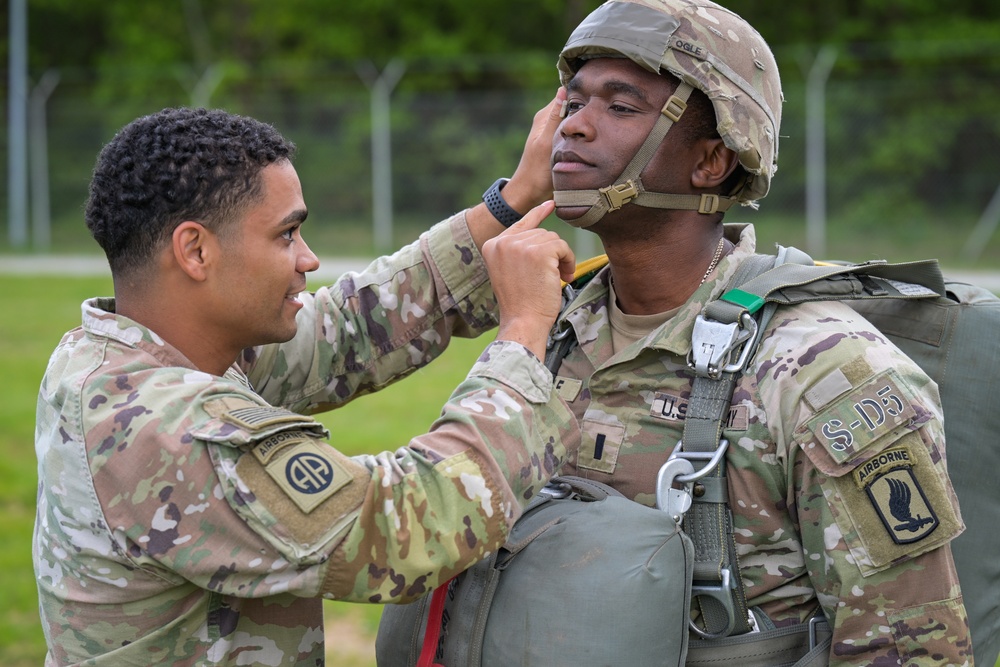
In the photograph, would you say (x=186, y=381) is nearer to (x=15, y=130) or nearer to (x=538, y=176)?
(x=538, y=176)

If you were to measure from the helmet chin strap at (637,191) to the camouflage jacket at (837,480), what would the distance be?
375 mm

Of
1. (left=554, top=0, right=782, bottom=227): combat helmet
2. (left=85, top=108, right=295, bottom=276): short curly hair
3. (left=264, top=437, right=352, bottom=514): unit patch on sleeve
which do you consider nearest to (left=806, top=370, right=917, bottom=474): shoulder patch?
(left=554, top=0, right=782, bottom=227): combat helmet

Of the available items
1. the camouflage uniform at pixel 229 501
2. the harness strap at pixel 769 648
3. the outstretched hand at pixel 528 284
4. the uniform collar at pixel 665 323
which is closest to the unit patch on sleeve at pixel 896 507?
the harness strap at pixel 769 648

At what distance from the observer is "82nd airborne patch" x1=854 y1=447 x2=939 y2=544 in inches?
105

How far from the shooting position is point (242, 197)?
2840 millimetres

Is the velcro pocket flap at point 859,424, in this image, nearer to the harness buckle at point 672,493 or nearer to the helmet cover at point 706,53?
the harness buckle at point 672,493

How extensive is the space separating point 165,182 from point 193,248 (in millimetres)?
171

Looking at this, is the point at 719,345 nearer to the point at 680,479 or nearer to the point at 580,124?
the point at 680,479

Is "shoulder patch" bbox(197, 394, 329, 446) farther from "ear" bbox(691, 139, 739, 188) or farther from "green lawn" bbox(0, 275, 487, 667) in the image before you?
"green lawn" bbox(0, 275, 487, 667)

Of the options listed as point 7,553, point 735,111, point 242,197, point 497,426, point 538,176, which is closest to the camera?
point 497,426

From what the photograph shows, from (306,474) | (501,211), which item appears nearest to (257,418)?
(306,474)

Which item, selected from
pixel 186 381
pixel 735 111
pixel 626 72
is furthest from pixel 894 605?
pixel 186 381

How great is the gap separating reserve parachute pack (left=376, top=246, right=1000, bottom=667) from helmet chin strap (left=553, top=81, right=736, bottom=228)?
330 mm

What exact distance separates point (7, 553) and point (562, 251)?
192 inches
